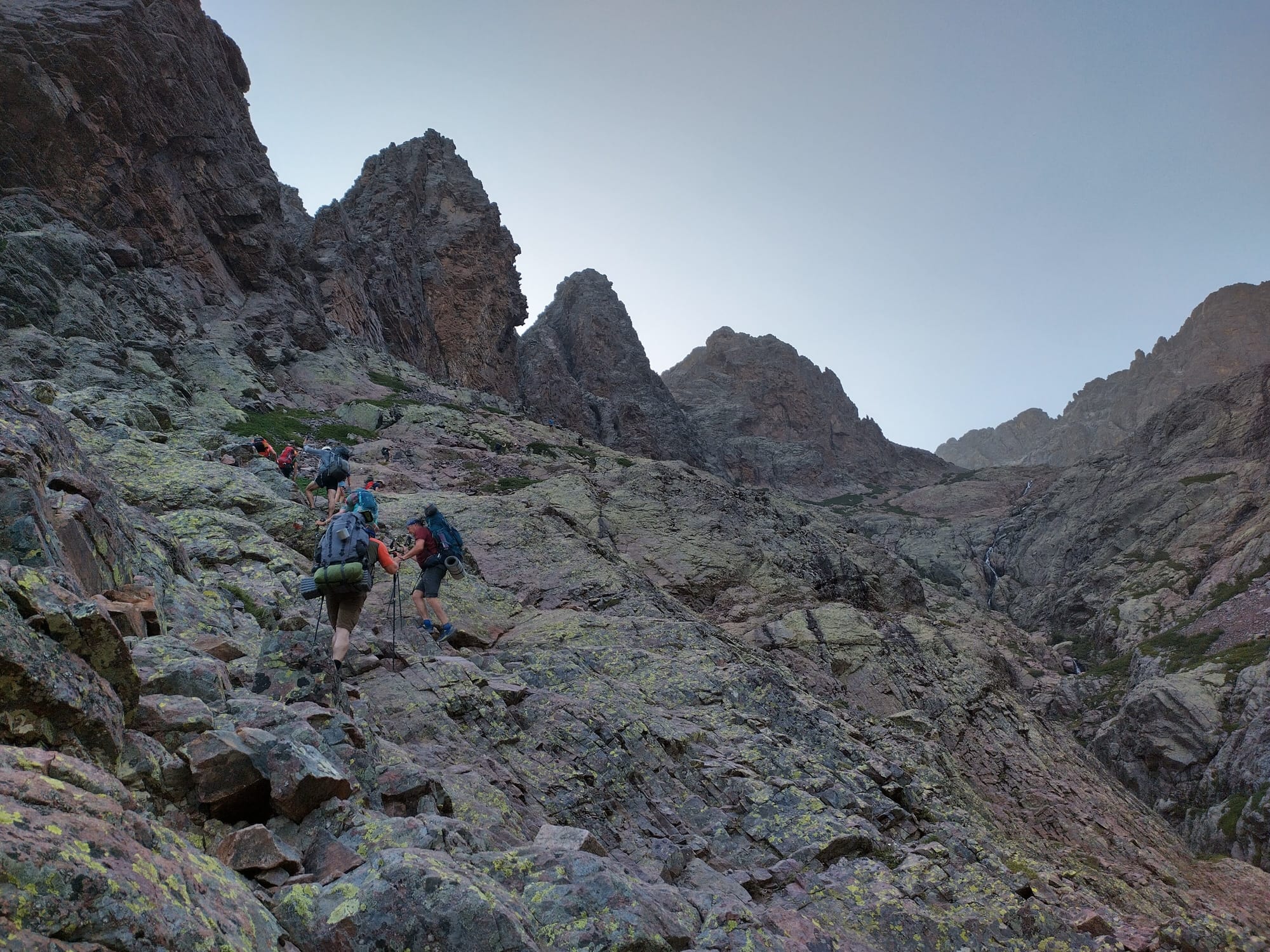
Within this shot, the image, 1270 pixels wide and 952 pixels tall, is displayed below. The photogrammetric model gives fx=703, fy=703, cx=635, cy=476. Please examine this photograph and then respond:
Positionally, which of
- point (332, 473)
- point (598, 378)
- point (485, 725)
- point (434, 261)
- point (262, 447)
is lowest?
point (485, 725)

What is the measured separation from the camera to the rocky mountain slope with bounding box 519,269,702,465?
89562 millimetres

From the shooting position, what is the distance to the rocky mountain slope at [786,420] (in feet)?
478

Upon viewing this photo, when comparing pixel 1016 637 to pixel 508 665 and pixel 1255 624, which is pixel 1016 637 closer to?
pixel 1255 624

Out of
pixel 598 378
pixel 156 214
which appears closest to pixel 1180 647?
pixel 156 214

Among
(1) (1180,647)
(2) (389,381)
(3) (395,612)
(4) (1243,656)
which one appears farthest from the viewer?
(1) (1180,647)

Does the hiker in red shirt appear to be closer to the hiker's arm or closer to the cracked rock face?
the hiker's arm

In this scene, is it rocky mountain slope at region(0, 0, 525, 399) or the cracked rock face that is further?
the cracked rock face

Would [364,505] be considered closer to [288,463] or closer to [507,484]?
[288,463]

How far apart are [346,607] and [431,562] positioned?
486cm

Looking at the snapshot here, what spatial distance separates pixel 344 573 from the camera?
9.14m

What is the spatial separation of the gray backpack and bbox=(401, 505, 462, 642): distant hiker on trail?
397 cm

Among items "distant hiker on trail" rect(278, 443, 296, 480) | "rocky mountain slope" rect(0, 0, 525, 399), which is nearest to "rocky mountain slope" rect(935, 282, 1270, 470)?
"rocky mountain slope" rect(0, 0, 525, 399)

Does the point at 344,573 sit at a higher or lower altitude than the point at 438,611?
higher

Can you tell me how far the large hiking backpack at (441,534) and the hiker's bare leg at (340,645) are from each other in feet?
16.2
